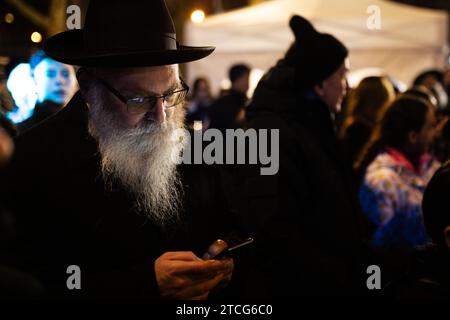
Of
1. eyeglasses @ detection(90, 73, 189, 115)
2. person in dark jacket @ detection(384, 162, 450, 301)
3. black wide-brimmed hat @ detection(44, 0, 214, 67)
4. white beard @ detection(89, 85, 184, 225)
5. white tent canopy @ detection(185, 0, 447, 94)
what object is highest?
white tent canopy @ detection(185, 0, 447, 94)

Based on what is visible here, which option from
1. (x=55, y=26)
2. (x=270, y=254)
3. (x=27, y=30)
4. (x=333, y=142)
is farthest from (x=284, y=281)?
(x=27, y=30)

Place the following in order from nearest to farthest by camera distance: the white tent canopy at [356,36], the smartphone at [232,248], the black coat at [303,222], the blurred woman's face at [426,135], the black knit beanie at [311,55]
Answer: the smartphone at [232,248] < the black coat at [303,222] < the black knit beanie at [311,55] < the blurred woman's face at [426,135] < the white tent canopy at [356,36]

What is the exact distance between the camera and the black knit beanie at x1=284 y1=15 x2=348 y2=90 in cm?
386

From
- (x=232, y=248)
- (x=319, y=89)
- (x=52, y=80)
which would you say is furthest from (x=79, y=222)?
(x=52, y=80)

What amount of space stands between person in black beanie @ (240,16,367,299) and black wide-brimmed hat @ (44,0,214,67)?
1151 mm

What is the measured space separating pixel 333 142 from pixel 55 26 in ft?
25.6

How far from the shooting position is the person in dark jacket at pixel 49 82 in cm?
465

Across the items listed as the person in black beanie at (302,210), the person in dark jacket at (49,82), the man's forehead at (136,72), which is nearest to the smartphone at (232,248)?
the man's forehead at (136,72)

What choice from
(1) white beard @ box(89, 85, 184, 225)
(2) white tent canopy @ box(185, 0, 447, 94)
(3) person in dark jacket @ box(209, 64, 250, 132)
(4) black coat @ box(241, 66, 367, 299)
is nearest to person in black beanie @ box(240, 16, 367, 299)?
(4) black coat @ box(241, 66, 367, 299)

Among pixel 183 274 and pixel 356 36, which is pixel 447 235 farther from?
pixel 356 36

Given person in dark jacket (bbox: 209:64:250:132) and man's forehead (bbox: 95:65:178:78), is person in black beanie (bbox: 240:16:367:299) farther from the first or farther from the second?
person in dark jacket (bbox: 209:64:250:132)

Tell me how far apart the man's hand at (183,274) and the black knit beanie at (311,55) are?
1693 millimetres

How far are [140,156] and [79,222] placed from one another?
323 millimetres

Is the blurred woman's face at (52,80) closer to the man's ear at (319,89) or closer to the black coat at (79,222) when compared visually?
the man's ear at (319,89)
